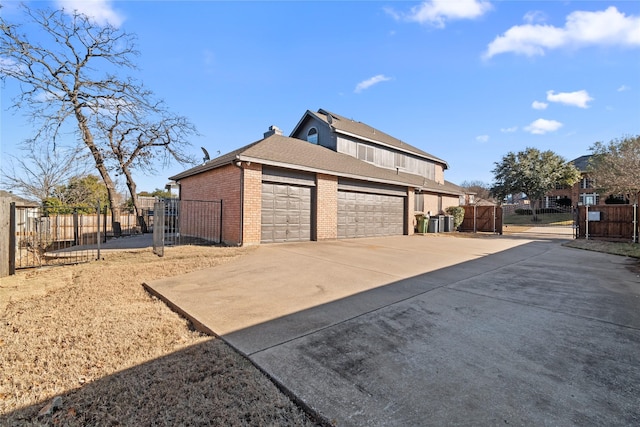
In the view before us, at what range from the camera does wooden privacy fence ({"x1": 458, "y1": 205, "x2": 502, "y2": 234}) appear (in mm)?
19953

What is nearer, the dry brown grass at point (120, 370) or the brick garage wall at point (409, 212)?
the dry brown grass at point (120, 370)

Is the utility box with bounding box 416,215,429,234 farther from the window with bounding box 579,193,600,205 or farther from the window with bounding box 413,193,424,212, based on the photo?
the window with bounding box 579,193,600,205

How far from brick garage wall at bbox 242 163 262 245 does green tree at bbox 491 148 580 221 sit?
33.8 m

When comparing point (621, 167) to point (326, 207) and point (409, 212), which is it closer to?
point (409, 212)

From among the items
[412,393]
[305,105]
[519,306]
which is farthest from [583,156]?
[412,393]

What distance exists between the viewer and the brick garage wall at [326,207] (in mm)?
12008

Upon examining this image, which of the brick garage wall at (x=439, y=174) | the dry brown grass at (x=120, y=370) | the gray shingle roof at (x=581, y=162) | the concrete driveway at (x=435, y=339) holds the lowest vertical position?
the dry brown grass at (x=120, y=370)

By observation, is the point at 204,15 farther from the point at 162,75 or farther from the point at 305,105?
the point at 305,105

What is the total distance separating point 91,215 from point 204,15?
15.2 meters

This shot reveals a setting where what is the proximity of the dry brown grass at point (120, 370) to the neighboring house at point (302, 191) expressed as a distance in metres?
5.89

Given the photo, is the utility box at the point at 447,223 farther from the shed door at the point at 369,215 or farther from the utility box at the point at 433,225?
the shed door at the point at 369,215

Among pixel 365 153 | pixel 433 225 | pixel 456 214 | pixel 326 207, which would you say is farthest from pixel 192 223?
pixel 456 214

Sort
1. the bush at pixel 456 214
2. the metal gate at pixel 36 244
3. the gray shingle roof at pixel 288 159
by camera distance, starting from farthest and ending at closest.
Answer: the bush at pixel 456 214 → the gray shingle roof at pixel 288 159 → the metal gate at pixel 36 244

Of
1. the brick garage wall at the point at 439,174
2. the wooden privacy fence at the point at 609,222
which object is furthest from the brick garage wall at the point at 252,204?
the brick garage wall at the point at 439,174
